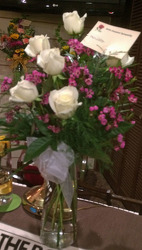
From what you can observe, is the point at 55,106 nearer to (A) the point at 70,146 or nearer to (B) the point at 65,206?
(A) the point at 70,146

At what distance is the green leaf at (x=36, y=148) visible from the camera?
632 mm

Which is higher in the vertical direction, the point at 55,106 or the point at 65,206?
the point at 55,106

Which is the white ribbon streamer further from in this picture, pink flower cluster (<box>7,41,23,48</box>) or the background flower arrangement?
pink flower cluster (<box>7,41,23,48</box>)

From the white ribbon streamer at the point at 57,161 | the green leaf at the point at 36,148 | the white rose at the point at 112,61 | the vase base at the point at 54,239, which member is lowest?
the vase base at the point at 54,239

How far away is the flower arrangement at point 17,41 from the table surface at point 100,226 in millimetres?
1551

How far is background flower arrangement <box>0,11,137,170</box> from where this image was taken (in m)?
0.61

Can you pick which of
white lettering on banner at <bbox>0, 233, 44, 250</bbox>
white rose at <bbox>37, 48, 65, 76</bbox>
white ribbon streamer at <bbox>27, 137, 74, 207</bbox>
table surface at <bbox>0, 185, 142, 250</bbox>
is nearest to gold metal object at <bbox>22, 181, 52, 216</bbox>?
table surface at <bbox>0, 185, 142, 250</bbox>

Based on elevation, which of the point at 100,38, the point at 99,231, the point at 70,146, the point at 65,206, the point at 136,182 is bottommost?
the point at 136,182

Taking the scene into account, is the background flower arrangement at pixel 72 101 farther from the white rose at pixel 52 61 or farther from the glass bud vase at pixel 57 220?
the glass bud vase at pixel 57 220

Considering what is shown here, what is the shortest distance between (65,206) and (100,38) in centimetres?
52

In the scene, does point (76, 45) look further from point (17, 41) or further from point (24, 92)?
point (17, 41)

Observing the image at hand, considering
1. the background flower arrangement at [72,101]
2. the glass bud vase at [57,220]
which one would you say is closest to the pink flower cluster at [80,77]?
the background flower arrangement at [72,101]

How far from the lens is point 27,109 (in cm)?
72

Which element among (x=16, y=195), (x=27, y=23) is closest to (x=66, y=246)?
(x=16, y=195)
